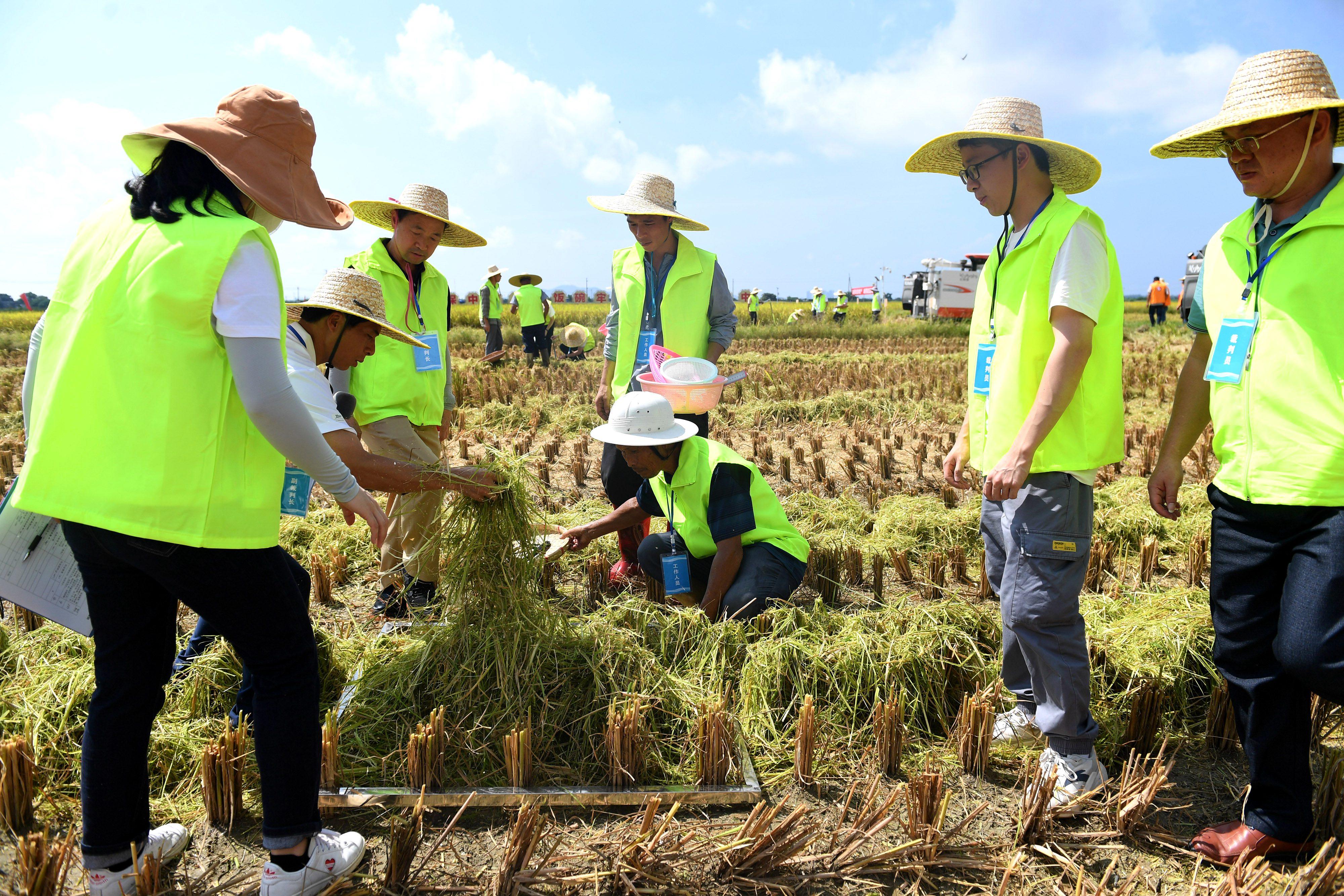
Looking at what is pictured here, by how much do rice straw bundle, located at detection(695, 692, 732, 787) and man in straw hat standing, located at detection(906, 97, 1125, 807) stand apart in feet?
3.03

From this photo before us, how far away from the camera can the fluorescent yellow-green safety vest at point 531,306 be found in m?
13.5

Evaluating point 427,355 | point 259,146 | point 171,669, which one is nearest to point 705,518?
point 427,355

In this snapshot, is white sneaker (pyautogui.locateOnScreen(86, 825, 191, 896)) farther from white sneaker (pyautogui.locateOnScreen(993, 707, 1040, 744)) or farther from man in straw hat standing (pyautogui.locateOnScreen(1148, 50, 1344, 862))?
man in straw hat standing (pyautogui.locateOnScreen(1148, 50, 1344, 862))

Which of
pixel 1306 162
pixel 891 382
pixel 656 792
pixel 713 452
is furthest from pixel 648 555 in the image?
pixel 891 382

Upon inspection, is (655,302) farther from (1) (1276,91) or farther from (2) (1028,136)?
(1) (1276,91)

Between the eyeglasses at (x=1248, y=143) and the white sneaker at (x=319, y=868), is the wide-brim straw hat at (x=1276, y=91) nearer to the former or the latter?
the eyeglasses at (x=1248, y=143)

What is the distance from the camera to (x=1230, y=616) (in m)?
2.19

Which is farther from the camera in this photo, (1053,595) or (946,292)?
(946,292)

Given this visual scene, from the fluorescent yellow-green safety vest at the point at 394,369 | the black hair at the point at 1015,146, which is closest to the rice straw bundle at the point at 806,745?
the black hair at the point at 1015,146

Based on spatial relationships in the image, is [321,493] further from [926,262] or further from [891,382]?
[926,262]

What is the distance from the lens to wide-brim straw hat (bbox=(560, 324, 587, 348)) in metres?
16.0

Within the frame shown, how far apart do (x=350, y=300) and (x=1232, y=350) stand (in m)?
2.73

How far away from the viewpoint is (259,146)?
1924 millimetres

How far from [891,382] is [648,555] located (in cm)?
787
